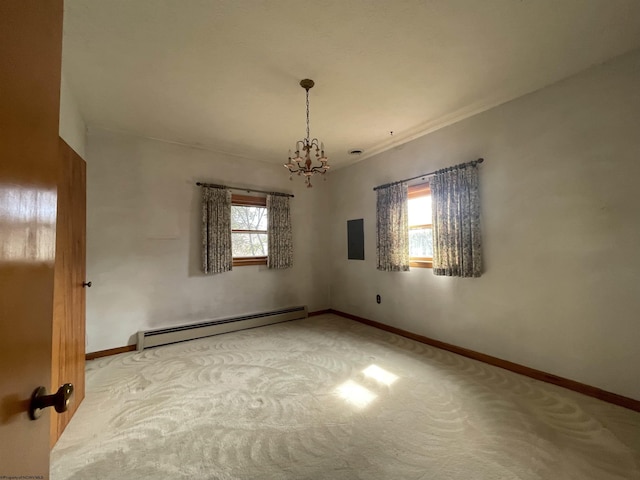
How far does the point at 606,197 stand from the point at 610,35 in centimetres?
120

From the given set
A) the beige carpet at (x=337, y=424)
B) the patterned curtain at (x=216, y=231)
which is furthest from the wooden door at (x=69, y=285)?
the patterned curtain at (x=216, y=231)

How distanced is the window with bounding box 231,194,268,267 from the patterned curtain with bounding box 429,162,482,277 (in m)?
2.69

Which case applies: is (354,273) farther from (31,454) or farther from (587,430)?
(31,454)

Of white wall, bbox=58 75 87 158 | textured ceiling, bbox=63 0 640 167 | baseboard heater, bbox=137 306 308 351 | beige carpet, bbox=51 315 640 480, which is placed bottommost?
beige carpet, bbox=51 315 640 480

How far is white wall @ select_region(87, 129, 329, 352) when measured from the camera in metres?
3.33

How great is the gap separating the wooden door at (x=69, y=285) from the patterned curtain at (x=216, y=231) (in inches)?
66.0

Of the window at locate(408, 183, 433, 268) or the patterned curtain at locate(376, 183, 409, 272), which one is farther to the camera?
the patterned curtain at locate(376, 183, 409, 272)

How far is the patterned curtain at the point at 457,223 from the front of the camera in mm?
2984

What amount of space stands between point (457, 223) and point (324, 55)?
2.23m

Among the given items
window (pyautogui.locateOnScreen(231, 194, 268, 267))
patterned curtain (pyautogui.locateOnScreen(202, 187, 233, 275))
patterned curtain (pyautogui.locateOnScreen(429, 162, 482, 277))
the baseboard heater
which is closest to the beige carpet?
the baseboard heater

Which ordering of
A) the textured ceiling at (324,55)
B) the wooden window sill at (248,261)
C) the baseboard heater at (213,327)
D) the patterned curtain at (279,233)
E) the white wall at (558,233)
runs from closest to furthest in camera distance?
the textured ceiling at (324,55) < the white wall at (558,233) < the baseboard heater at (213,327) < the wooden window sill at (248,261) < the patterned curtain at (279,233)

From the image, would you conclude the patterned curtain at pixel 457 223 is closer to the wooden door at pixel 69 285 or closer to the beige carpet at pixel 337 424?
the beige carpet at pixel 337 424

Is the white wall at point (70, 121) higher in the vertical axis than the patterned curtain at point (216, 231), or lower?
A: higher

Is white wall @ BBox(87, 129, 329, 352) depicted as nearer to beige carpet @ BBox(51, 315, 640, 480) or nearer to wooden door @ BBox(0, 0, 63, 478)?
beige carpet @ BBox(51, 315, 640, 480)
